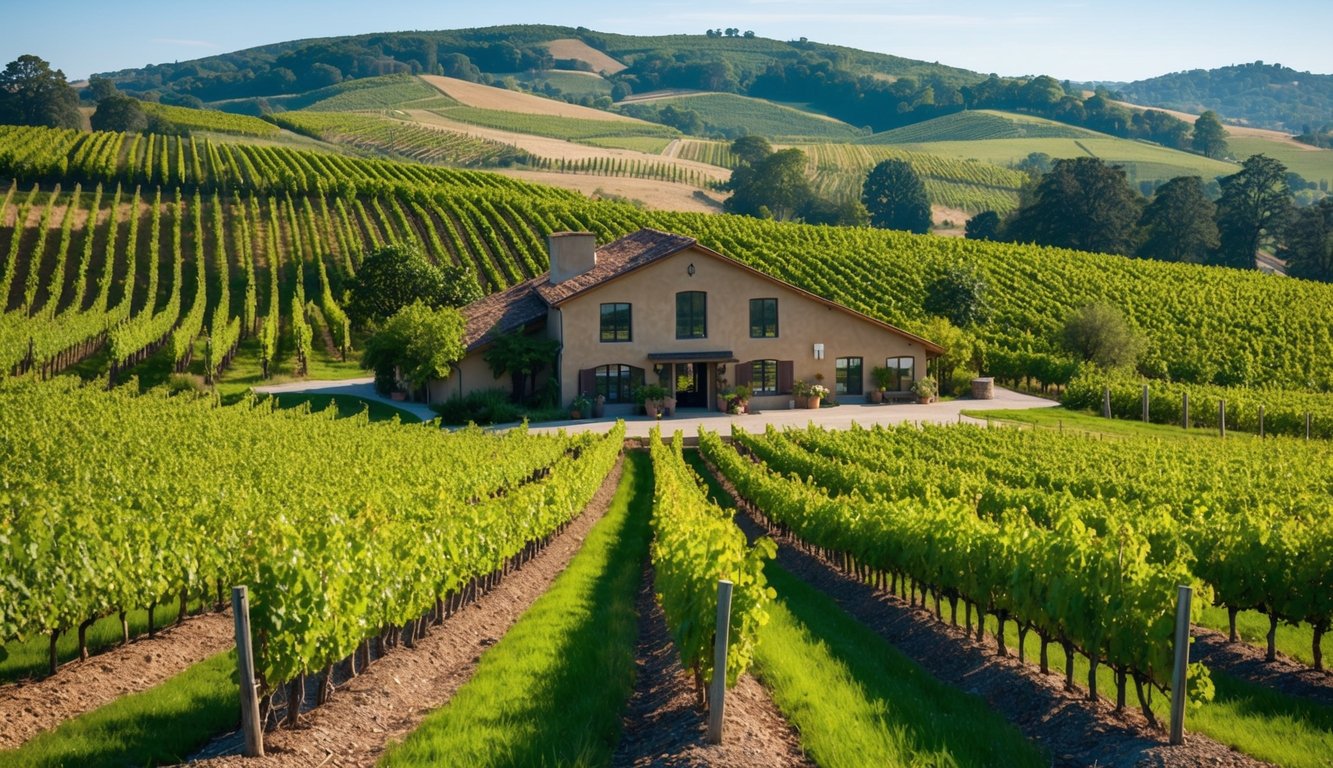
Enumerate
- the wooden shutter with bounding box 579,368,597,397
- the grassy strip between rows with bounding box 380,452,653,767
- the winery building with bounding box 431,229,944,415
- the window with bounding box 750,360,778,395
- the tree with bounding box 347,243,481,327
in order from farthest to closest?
the tree with bounding box 347,243,481,327
the window with bounding box 750,360,778,395
the winery building with bounding box 431,229,944,415
the wooden shutter with bounding box 579,368,597,397
the grassy strip between rows with bounding box 380,452,653,767

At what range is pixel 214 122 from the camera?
381ft

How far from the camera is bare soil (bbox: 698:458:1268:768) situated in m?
8.77

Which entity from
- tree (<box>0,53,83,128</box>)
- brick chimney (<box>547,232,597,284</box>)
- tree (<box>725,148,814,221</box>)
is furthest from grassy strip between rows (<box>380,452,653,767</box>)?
tree (<box>0,53,83,128</box>)

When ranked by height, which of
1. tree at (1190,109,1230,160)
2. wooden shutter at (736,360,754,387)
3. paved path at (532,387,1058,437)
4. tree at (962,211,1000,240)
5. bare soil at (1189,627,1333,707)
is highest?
tree at (1190,109,1230,160)

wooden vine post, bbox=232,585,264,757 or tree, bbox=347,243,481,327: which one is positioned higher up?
tree, bbox=347,243,481,327

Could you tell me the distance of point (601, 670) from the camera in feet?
35.9

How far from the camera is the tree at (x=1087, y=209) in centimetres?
8956

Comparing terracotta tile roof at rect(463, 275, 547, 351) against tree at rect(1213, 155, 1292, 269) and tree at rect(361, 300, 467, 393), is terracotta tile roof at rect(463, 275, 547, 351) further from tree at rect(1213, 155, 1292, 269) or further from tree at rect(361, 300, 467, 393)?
tree at rect(1213, 155, 1292, 269)

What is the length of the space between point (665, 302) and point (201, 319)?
24936 mm

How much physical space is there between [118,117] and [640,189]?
5275cm

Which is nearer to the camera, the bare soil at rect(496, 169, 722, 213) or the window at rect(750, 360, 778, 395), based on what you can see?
the window at rect(750, 360, 778, 395)

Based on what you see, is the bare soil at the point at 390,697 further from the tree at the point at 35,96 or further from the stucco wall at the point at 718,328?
the tree at the point at 35,96

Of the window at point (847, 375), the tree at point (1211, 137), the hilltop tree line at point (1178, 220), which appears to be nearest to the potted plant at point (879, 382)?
the window at point (847, 375)

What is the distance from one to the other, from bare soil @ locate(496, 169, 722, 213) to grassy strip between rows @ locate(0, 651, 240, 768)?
97.1 m
